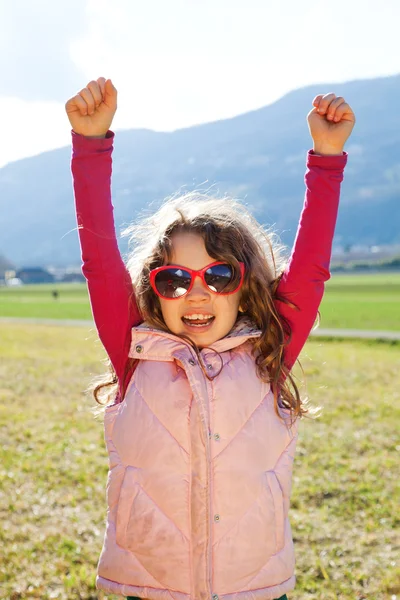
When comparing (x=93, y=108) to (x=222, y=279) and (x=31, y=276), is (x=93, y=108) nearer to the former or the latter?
(x=222, y=279)

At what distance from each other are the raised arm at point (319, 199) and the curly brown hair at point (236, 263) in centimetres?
10

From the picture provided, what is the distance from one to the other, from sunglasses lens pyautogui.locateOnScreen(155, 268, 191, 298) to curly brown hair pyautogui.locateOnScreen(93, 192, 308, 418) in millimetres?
102

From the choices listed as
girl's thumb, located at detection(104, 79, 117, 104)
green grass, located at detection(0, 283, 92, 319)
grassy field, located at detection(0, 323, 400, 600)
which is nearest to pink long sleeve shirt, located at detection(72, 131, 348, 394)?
girl's thumb, located at detection(104, 79, 117, 104)

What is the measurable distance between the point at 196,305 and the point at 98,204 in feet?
1.60

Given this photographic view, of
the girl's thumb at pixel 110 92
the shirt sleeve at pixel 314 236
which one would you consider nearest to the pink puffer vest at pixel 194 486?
the shirt sleeve at pixel 314 236

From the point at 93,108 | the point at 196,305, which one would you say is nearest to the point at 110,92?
the point at 93,108

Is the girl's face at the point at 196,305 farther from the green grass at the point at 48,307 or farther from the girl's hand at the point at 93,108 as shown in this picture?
the green grass at the point at 48,307

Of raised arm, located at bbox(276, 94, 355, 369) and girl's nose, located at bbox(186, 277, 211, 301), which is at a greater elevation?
raised arm, located at bbox(276, 94, 355, 369)

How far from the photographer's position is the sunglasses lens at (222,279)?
220 centimetres

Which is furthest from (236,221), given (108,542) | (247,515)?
(108,542)

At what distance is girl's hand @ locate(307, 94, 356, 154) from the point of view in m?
2.22

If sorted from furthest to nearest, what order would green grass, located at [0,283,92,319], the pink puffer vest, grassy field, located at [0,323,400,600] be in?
green grass, located at [0,283,92,319] < grassy field, located at [0,323,400,600] < the pink puffer vest

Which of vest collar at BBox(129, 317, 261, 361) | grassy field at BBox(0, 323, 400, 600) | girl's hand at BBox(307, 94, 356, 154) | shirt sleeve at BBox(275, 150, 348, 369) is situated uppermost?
girl's hand at BBox(307, 94, 356, 154)

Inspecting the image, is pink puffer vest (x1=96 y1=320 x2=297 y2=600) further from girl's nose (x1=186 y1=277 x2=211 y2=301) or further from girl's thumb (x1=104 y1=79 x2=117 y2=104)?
girl's thumb (x1=104 y1=79 x2=117 y2=104)
